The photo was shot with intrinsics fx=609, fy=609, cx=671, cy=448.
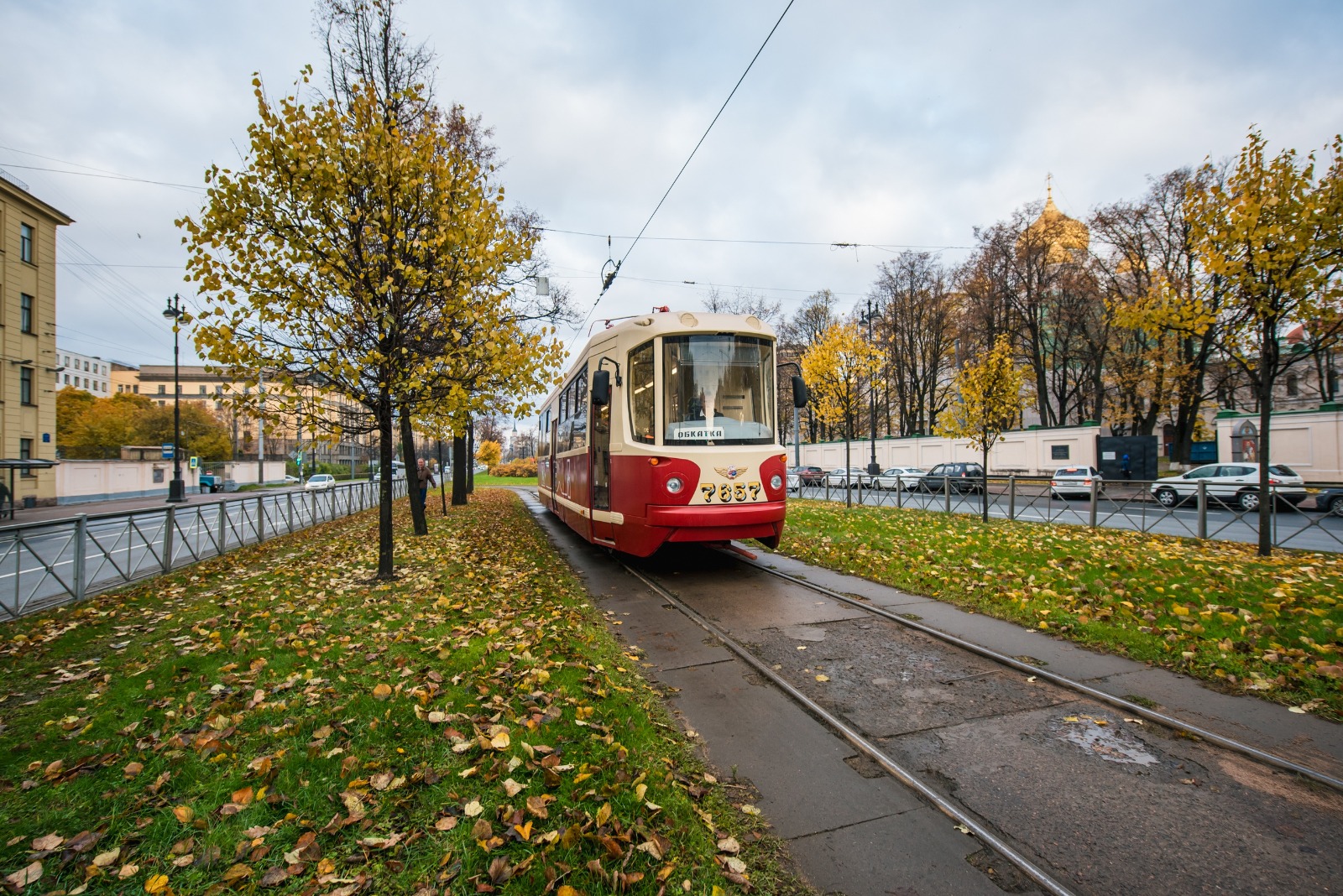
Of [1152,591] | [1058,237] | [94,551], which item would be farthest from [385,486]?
[1058,237]

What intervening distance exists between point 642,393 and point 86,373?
127m

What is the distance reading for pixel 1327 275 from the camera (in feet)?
28.2

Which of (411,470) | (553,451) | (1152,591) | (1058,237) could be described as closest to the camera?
(1152,591)

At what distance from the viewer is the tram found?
8.03 m

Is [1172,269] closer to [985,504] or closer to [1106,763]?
[985,504]

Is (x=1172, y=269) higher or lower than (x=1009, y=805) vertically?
higher

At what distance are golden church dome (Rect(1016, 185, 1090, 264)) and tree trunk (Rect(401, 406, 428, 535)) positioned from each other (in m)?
37.0

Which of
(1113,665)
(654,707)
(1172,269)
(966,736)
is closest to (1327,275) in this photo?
(1113,665)

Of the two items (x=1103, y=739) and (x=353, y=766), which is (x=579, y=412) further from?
(x=1103, y=739)

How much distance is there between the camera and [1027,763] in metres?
3.62

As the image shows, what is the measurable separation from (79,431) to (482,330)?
2727 inches

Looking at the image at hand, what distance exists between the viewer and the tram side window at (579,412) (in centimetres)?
1070

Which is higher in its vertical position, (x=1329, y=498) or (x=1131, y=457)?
(x=1131, y=457)

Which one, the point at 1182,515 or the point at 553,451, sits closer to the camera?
the point at 1182,515
